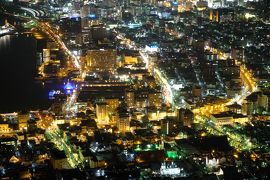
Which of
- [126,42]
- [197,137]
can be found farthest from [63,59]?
[197,137]

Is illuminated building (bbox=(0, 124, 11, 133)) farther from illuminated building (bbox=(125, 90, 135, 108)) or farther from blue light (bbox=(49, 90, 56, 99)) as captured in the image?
illuminated building (bbox=(125, 90, 135, 108))

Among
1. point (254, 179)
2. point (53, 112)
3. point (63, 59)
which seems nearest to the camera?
point (254, 179)

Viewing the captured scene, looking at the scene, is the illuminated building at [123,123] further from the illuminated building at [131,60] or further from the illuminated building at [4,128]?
the illuminated building at [131,60]

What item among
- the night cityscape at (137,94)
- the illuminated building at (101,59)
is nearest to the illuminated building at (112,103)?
the night cityscape at (137,94)

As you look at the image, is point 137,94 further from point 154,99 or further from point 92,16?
point 92,16

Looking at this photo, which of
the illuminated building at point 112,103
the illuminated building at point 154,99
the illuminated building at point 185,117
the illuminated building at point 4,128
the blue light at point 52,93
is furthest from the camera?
the blue light at point 52,93

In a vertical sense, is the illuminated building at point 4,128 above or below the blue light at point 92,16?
below

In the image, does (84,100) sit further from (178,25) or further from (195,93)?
(178,25)
